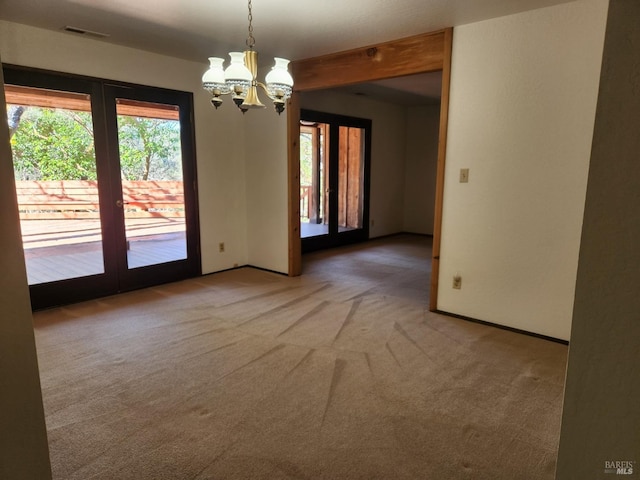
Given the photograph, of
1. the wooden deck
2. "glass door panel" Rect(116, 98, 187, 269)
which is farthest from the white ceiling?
the wooden deck

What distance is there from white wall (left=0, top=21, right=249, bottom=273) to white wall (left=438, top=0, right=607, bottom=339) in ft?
9.16

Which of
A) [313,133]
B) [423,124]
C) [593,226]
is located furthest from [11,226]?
[423,124]

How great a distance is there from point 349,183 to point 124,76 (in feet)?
13.2

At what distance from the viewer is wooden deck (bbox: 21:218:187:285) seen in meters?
3.77

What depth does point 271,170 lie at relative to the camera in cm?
496

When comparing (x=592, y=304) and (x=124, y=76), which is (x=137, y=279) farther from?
(x=592, y=304)

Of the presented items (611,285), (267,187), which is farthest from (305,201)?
(611,285)

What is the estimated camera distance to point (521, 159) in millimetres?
3145

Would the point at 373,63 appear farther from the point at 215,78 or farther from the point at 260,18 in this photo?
the point at 215,78

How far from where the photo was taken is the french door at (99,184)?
3.60m

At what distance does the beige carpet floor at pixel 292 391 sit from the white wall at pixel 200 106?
1297mm

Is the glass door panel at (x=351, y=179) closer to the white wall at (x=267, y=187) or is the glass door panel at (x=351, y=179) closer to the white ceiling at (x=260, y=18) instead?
the white wall at (x=267, y=187)

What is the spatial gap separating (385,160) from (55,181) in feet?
17.9

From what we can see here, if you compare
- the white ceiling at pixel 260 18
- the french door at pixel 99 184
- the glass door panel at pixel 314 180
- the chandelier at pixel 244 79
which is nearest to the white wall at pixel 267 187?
the french door at pixel 99 184
